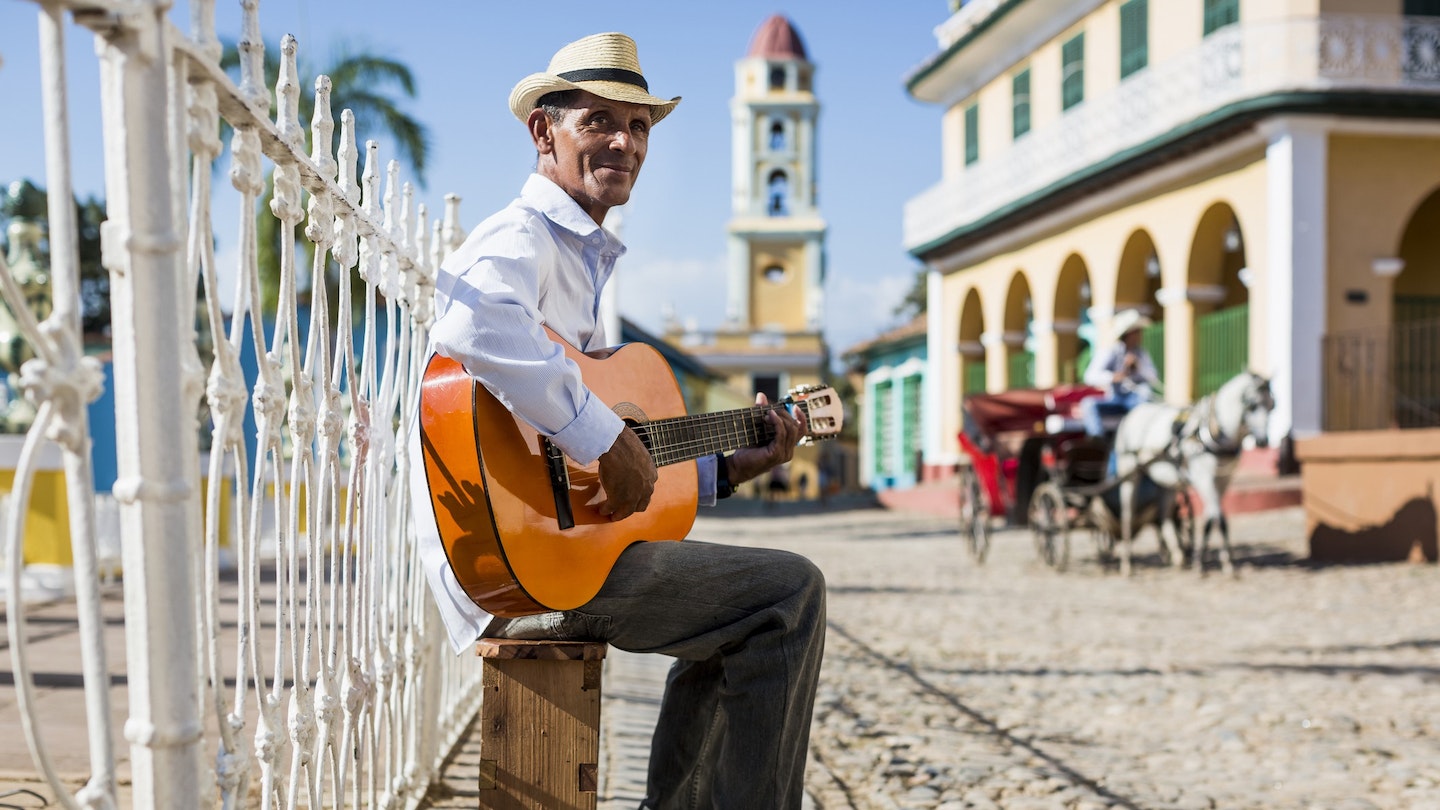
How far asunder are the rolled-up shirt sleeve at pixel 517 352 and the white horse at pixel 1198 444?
8.86 meters

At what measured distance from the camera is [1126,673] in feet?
19.9

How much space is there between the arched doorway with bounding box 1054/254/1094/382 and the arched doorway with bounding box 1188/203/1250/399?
11.8 feet

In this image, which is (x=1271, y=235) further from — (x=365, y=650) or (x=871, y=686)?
(x=365, y=650)

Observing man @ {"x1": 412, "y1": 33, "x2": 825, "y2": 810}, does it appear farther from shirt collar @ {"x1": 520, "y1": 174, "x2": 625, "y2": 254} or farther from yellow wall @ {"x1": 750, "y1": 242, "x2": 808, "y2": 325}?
yellow wall @ {"x1": 750, "y1": 242, "x2": 808, "y2": 325}

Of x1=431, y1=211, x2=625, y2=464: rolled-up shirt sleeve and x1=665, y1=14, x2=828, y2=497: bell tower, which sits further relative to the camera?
x1=665, y1=14, x2=828, y2=497: bell tower

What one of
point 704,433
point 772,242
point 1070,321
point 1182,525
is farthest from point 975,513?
point 772,242

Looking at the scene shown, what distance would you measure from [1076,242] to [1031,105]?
10.8ft

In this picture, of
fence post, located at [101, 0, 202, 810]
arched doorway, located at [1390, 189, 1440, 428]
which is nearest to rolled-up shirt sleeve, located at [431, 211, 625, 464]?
fence post, located at [101, 0, 202, 810]

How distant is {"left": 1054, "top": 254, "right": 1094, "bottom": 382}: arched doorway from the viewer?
21047 mm

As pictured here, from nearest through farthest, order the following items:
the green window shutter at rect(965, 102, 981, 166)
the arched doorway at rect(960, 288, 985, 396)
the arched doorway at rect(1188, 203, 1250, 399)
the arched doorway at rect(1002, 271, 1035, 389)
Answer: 1. the arched doorway at rect(1188, 203, 1250, 399)
2. the arched doorway at rect(1002, 271, 1035, 389)
3. the green window shutter at rect(965, 102, 981, 166)
4. the arched doorway at rect(960, 288, 985, 396)

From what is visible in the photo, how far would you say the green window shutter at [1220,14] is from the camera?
16205mm

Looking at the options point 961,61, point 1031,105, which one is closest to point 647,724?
point 1031,105

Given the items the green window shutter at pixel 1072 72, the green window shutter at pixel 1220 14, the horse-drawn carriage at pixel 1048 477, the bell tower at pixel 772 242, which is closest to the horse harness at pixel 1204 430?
the horse-drawn carriage at pixel 1048 477

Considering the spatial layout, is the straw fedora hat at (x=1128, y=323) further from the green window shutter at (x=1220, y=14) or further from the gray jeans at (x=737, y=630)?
the gray jeans at (x=737, y=630)
